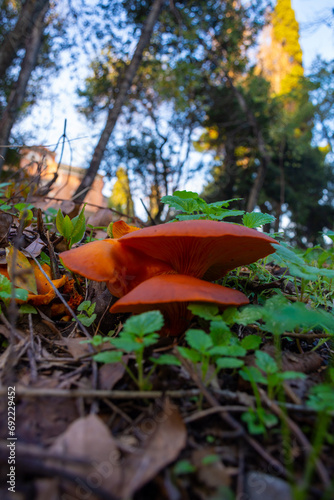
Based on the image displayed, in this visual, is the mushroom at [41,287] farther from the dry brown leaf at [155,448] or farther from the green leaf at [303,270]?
the green leaf at [303,270]

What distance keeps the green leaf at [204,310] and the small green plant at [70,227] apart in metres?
0.76

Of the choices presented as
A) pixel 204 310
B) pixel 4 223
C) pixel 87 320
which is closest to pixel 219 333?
pixel 204 310

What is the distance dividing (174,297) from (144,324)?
0.11m

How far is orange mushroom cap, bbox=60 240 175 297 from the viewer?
101 centimetres

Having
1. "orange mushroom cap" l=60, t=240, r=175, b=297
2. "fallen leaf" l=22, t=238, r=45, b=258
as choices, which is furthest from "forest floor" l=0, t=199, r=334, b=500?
"fallen leaf" l=22, t=238, r=45, b=258

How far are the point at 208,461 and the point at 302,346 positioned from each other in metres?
0.72

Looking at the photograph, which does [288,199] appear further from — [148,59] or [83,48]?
[83,48]

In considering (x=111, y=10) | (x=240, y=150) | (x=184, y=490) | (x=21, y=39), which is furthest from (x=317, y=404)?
(x=240, y=150)

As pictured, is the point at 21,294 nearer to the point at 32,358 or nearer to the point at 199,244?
the point at 32,358

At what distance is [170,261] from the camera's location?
47.3 inches

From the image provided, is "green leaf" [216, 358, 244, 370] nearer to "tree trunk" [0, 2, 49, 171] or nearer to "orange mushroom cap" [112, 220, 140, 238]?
"orange mushroom cap" [112, 220, 140, 238]

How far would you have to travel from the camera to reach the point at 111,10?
Result: 28.3 feet

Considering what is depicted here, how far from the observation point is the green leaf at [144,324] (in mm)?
780

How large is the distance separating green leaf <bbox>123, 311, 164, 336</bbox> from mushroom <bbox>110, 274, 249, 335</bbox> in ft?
0.14
